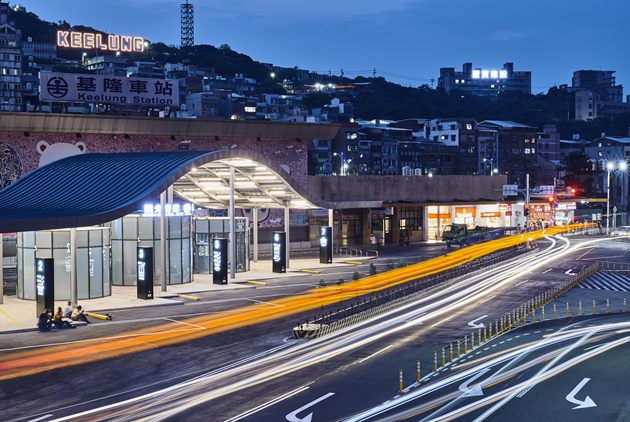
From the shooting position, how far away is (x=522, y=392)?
30.5 meters

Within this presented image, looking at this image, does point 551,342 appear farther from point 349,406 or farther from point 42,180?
point 42,180

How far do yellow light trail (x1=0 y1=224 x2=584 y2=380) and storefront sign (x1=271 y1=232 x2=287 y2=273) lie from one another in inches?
333

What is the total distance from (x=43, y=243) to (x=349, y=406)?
1222 inches

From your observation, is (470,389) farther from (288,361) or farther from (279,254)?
(279,254)

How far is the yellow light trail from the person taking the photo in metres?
36.4

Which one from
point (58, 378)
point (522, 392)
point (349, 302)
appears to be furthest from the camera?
point (349, 302)

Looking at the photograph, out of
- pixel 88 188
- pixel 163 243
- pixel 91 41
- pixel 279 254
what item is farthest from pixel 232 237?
pixel 91 41

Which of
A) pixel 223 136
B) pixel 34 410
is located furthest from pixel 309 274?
pixel 34 410

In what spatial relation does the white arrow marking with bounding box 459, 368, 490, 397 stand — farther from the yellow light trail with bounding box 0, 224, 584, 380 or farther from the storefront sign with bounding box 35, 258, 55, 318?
the storefront sign with bounding box 35, 258, 55, 318

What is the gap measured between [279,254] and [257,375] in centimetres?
3665

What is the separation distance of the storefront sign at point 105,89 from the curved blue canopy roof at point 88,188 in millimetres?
7286

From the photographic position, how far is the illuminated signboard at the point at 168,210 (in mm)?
60344

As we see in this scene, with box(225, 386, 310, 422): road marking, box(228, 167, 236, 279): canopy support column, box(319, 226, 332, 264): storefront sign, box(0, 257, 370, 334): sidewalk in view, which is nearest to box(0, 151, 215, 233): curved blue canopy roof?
box(228, 167, 236, 279): canopy support column

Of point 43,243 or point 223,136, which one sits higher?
point 223,136
